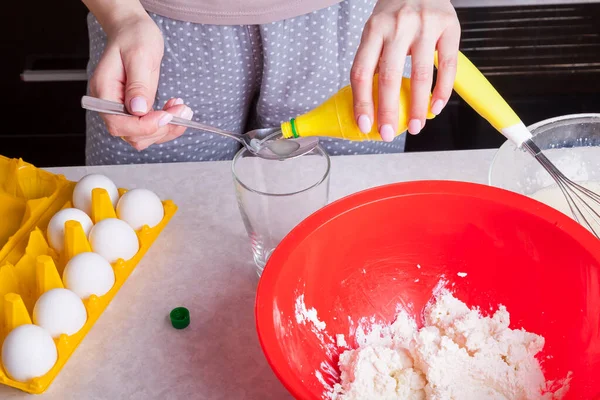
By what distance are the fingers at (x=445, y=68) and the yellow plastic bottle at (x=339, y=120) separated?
0.06 ft

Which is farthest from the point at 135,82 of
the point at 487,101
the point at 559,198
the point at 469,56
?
the point at 469,56

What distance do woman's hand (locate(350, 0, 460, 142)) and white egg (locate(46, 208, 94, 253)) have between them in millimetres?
388

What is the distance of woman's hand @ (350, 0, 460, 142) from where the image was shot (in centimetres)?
70

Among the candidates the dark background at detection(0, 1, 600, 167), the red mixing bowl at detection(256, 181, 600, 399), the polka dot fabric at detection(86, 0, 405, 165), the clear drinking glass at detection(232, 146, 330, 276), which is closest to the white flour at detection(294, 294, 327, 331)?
the red mixing bowl at detection(256, 181, 600, 399)

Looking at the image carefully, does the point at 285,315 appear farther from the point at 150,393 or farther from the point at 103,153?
the point at 103,153

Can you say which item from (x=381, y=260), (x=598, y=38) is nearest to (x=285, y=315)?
(x=381, y=260)

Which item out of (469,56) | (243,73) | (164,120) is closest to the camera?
(164,120)

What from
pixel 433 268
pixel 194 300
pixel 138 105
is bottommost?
pixel 194 300

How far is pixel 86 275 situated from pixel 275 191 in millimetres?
251

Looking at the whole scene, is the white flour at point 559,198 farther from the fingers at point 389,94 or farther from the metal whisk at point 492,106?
the fingers at point 389,94

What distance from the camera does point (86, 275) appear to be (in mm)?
782

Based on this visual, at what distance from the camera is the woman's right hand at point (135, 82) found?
31.0 inches

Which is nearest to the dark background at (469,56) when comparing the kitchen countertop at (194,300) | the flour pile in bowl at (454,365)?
the kitchen countertop at (194,300)

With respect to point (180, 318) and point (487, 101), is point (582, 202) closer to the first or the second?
point (487, 101)
